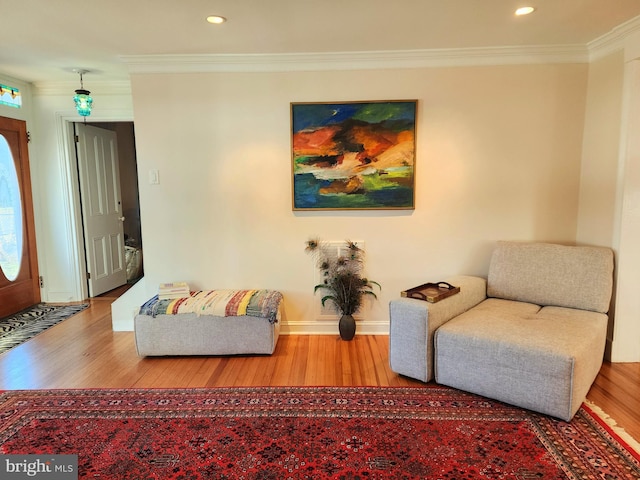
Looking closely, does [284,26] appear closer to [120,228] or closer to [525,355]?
[525,355]

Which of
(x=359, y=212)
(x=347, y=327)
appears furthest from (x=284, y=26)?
(x=347, y=327)

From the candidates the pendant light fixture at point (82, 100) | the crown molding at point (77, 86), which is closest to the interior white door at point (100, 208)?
the crown molding at point (77, 86)

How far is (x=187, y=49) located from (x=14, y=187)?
2629mm

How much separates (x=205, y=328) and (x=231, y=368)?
0.37 meters

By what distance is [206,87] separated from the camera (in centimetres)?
318

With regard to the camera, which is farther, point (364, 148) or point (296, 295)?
point (296, 295)

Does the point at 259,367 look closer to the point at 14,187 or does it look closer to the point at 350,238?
the point at 350,238

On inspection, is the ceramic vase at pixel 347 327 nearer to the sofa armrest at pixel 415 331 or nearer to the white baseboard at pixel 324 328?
the white baseboard at pixel 324 328

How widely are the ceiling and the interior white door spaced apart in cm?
145

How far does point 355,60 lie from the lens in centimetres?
311

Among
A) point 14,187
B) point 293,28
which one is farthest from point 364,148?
point 14,187

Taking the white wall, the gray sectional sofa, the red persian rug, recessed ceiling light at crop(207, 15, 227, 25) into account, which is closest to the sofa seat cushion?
the gray sectional sofa

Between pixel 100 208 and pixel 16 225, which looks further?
pixel 100 208

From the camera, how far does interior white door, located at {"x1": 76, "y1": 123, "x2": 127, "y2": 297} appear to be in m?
4.52
